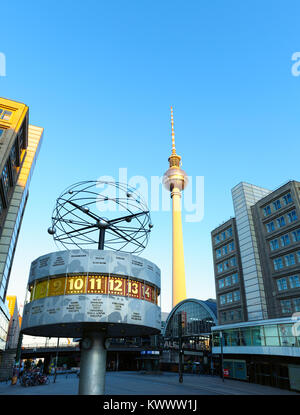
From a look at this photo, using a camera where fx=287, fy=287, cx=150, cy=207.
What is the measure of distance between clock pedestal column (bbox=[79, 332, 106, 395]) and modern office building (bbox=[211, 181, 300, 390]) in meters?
29.4

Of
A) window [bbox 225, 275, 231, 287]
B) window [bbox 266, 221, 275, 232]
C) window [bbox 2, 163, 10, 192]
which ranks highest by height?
window [bbox 2, 163, 10, 192]

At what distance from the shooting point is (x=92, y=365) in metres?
12.8

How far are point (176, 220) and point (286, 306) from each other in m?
81.2

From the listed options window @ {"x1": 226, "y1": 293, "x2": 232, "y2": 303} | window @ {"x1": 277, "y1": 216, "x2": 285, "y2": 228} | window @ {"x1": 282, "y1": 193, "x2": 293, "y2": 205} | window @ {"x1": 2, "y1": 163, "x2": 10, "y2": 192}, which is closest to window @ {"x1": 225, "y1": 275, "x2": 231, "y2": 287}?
window @ {"x1": 226, "y1": 293, "x2": 232, "y2": 303}

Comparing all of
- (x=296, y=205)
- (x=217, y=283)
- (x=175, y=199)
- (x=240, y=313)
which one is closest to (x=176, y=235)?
(x=175, y=199)

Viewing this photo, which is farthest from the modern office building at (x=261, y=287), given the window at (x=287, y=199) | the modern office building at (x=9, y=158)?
the modern office building at (x=9, y=158)

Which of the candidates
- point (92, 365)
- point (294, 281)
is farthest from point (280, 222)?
point (92, 365)

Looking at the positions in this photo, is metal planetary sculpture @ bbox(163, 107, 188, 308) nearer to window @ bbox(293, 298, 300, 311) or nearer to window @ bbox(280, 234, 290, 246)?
window @ bbox(280, 234, 290, 246)

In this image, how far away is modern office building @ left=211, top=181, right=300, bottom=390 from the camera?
36969 millimetres

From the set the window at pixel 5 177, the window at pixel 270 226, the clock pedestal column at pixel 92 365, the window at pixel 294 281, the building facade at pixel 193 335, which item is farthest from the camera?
the building facade at pixel 193 335

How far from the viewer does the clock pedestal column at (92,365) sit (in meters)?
12.4

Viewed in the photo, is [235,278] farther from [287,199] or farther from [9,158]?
[9,158]

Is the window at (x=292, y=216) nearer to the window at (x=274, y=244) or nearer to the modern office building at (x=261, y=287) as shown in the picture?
the modern office building at (x=261, y=287)

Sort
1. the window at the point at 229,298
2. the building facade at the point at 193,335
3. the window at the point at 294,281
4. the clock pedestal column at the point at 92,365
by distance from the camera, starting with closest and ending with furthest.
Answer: the clock pedestal column at the point at 92,365
the window at the point at 294,281
the window at the point at 229,298
the building facade at the point at 193,335
